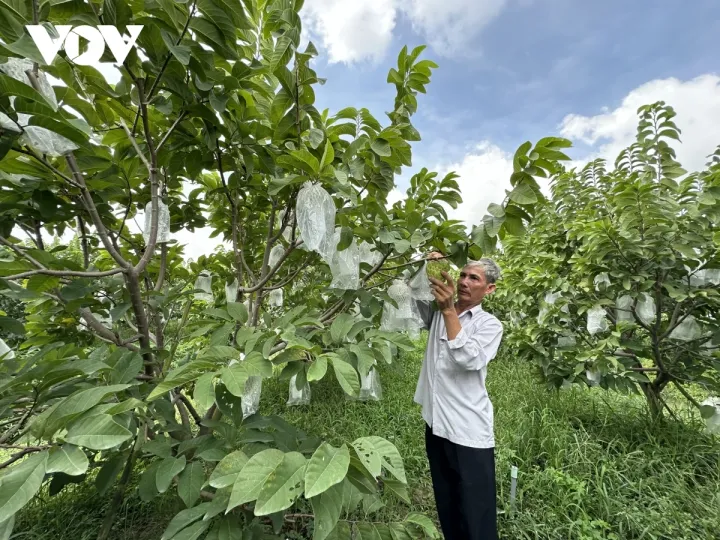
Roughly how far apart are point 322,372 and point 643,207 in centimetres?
191

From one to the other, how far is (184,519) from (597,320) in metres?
2.41

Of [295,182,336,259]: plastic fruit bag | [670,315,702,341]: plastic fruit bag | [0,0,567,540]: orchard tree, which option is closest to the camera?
[0,0,567,540]: orchard tree

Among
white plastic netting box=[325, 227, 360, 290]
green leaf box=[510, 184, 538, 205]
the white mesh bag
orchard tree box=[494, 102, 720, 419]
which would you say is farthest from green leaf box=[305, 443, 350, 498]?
the white mesh bag

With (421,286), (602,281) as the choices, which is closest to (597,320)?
(602,281)

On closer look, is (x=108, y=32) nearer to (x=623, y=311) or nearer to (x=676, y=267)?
(x=676, y=267)

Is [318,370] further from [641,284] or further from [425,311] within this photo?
[641,284]

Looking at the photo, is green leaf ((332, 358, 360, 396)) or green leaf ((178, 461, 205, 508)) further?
green leaf ((178, 461, 205, 508))

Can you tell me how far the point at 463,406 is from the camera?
4.86ft

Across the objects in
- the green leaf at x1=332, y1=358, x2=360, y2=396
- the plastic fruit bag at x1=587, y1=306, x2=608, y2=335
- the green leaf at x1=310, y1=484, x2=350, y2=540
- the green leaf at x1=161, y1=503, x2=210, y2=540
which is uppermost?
the plastic fruit bag at x1=587, y1=306, x2=608, y2=335

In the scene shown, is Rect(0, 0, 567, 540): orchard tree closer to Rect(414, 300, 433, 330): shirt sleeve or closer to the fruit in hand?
the fruit in hand

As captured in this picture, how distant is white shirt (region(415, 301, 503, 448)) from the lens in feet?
4.62

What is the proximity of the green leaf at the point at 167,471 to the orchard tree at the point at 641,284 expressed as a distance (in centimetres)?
209

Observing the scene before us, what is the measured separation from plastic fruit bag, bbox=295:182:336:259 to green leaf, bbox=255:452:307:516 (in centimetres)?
55

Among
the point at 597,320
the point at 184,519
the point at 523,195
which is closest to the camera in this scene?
the point at 184,519
